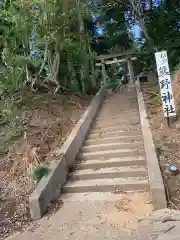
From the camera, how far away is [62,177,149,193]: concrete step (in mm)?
6184

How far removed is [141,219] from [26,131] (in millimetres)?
4472

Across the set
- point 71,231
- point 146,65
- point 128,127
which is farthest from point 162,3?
point 71,231

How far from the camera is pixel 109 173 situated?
6.75 m

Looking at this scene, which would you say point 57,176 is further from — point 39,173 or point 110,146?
point 110,146

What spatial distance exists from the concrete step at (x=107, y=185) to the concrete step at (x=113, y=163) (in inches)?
22.2

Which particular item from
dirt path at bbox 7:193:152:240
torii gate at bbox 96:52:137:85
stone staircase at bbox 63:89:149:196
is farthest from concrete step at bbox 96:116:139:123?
torii gate at bbox 96:52:137:85

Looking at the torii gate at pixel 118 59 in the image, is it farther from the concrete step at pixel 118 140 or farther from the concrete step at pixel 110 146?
the concrete step at pixel 110 146

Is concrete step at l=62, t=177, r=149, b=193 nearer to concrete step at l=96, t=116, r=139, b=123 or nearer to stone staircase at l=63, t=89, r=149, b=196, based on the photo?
stone staircase at l=63, t=89, r=149, b=196

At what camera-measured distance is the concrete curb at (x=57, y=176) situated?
5.55 meters

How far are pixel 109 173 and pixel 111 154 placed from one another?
882mm

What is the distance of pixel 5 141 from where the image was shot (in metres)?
8.27

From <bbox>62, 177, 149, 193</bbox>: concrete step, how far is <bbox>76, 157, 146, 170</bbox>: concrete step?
1.85 ft

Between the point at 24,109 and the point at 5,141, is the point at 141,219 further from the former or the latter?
the point at 24,109

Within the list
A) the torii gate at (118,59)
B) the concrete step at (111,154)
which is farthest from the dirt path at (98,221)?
the torii gate at (118,59)
